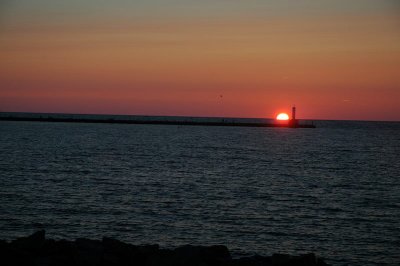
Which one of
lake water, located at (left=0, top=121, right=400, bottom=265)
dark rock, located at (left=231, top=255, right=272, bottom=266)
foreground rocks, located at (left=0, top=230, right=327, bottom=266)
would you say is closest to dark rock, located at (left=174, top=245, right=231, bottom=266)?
foreground rocks, located at (left=0, top=230, right=327, bottom=266)

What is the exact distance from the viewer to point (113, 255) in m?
14.8

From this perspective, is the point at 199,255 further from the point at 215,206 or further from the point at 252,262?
the point at 215,206

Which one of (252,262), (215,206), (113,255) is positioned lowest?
(215,206)

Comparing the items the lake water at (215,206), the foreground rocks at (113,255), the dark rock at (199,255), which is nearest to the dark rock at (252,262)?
the foreground rocks at (113,255)

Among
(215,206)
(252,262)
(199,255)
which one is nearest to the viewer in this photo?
(199,255)

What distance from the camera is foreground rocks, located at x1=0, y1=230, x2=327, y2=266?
14.2 meters

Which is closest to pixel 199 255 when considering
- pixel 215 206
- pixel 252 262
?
pixel 252 262

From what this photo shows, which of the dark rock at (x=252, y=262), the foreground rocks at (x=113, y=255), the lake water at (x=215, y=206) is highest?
the foreground rocks at (x=113, y=255)

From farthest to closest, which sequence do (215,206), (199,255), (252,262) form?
(215,206) → (252,262) → (199,255)

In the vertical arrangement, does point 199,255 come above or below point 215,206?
above

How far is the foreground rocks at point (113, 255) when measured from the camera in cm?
1416

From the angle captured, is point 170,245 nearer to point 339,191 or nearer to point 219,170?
point 339,191

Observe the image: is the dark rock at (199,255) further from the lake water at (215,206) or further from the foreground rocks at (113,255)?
the lake water at (215,206)

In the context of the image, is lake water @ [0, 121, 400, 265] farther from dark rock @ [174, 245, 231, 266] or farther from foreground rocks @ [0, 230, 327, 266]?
foreground rocks @ [0, 230, 327, 266]
